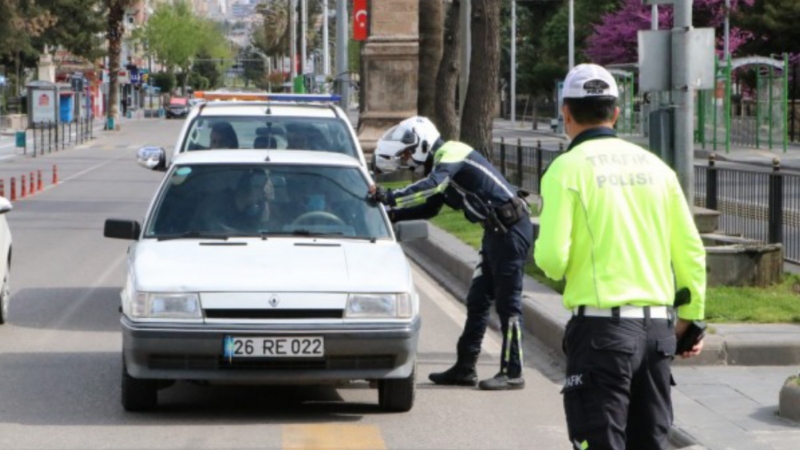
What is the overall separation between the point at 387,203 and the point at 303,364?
6.33 ft

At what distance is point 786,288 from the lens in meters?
14.7

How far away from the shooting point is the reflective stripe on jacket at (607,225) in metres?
5.62

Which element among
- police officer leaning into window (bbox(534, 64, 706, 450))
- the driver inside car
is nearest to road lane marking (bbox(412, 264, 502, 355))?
the driver inside car

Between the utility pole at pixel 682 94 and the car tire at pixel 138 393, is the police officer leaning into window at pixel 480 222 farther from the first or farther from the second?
the utility pole at pixel 682 94

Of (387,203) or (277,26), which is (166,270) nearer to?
(387,203)

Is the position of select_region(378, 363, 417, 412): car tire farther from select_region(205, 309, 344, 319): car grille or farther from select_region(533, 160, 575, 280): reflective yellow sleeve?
select_region(533, 160, 575, 280): reflective yellow sleeve

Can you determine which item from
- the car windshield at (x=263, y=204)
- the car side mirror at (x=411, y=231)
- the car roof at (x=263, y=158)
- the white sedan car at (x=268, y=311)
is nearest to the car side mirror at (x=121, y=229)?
the car windshield at (x=263, y=204)

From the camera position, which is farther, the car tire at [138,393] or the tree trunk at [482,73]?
the tree trunk at [482,73]

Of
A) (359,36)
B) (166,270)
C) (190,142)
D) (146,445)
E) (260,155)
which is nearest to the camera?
(146,445)

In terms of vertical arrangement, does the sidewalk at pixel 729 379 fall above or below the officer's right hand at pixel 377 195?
below

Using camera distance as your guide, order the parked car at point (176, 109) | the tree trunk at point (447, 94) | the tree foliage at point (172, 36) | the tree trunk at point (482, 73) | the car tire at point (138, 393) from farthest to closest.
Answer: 1. the tree foliage at point (172, 36)
2. the parked car at point (176, 109)
3. the tree trunk at point (447, 94)
4. the tree trunk at point (482, 73)
5. the car tire at point (138, 393)

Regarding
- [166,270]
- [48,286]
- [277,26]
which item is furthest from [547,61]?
Answer: [166,270]

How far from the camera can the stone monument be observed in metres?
41.5

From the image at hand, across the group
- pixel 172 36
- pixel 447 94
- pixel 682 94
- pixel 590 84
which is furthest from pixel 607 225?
pixel 172 36
